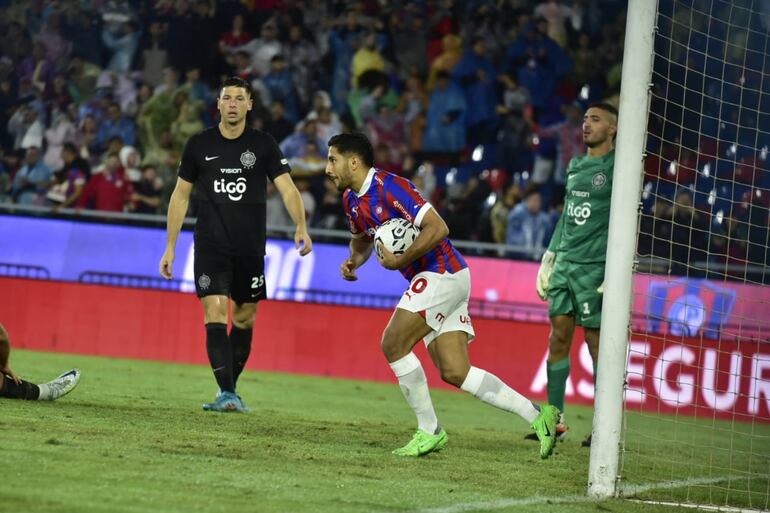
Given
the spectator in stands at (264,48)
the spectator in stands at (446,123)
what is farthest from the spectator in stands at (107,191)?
the spectator in stands at (446,123)

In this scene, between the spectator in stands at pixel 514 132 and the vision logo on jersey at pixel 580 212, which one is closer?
the vision logo on jersey at pixel 580 212

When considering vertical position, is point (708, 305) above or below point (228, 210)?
below

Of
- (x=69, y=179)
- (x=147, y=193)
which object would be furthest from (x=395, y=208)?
(x=69, y=179)

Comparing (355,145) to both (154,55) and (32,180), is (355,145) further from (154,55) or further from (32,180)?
(154,55)

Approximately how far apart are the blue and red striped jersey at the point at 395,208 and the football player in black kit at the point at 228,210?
146cm

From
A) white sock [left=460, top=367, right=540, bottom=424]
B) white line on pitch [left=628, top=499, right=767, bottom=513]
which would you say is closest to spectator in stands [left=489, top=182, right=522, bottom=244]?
white sock [left=460, top=367, right=540, bottom=424]

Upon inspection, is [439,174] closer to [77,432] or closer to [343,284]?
[343,284]

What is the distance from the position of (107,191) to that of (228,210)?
8908 millimetres

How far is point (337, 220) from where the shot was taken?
56.0 feet

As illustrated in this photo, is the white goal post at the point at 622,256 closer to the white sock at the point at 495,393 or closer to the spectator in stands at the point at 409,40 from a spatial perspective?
the white sock at the point at 495,393

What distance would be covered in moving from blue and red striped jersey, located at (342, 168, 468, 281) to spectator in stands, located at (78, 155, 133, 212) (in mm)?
10499

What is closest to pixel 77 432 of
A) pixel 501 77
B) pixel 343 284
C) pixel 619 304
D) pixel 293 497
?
pixel 293 497

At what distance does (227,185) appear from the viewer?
9.05 m

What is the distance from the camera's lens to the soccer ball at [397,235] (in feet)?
23.6
